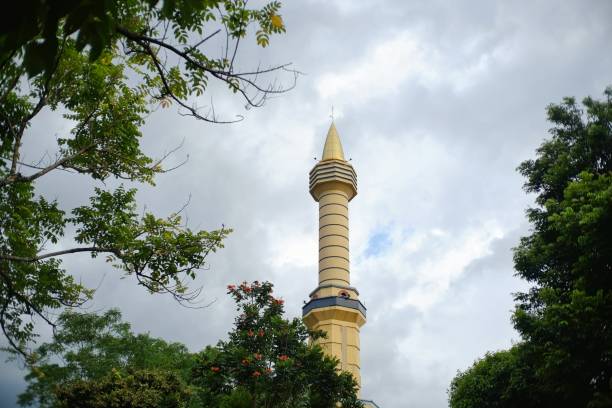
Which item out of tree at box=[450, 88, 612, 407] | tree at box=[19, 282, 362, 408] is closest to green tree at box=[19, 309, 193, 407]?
tree at box=[19, 282, 362, 408]

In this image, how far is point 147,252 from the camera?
10148 mm

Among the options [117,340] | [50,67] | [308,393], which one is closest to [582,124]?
[308,393]

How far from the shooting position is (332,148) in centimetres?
3922

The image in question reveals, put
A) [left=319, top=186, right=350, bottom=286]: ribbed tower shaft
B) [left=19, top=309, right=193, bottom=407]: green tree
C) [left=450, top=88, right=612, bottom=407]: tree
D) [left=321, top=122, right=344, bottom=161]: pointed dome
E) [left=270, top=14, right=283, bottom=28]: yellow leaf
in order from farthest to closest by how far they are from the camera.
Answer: [left=321, top=122, right=344, bottom=161]: pointed dome, [left=319, top=186, right=350, bottom=286]: ribbed tower shaft, [left=19, top=309, right=193, bottom=407]: green tree, [left=450, top=88, right=612, bottom=407]: tree, [left=270, top=14, right=283, bottom=28]: yellow leaf

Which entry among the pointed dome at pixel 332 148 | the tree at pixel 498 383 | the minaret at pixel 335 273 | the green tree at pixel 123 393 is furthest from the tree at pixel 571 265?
the pointed dome at pixel 332 148

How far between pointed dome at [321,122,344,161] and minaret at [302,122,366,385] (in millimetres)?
138

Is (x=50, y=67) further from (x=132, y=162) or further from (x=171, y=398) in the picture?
(x=171, y=398)

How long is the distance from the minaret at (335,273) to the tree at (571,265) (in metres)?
14.9

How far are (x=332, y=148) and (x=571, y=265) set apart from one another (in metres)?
25.3

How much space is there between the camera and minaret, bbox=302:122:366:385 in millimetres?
31828

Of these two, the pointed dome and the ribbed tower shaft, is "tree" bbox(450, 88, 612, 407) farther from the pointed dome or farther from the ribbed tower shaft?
the pointed dome

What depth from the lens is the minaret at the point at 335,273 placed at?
3183cm

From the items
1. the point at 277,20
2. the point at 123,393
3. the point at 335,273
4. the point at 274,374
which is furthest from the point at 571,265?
the point at 335,273

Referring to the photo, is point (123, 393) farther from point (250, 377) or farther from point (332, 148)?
point (332, 148)
